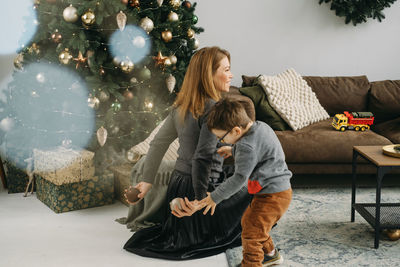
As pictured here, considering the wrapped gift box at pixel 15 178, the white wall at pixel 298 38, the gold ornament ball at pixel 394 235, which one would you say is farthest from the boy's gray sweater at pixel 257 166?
the white wall at pixel 298 38

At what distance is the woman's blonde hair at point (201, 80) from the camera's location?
2.27 metres

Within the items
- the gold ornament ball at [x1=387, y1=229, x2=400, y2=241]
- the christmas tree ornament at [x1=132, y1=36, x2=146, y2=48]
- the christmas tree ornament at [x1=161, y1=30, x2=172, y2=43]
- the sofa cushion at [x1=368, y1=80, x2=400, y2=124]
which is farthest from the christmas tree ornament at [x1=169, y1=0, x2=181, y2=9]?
the gold ornament ball at [x1=387, y1=229, x2=400, y2=241]

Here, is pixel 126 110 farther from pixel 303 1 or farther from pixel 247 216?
pixel 303 1

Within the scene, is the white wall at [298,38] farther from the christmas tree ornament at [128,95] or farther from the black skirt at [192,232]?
the black skirt at [192,232]

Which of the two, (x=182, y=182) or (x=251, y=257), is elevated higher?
(x=182, y=182)

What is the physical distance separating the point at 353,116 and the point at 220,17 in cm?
157

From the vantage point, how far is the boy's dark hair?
200cm

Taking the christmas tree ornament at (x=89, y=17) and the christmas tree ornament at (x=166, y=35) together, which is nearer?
the christmas tree ornament at (x=89, y=17)

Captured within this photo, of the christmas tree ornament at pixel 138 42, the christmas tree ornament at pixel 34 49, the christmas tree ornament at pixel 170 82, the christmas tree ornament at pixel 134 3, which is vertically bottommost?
the christmas tree ornament at pixel 170 82

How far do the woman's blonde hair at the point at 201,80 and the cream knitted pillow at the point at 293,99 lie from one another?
1.49m

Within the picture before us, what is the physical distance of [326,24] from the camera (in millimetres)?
4387

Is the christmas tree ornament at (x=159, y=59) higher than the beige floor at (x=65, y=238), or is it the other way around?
the christmas tree ornament at (x=159, y=59)

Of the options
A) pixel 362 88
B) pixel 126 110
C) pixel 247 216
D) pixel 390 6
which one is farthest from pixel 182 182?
pixel 390 6

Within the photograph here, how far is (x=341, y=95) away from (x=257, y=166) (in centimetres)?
220
